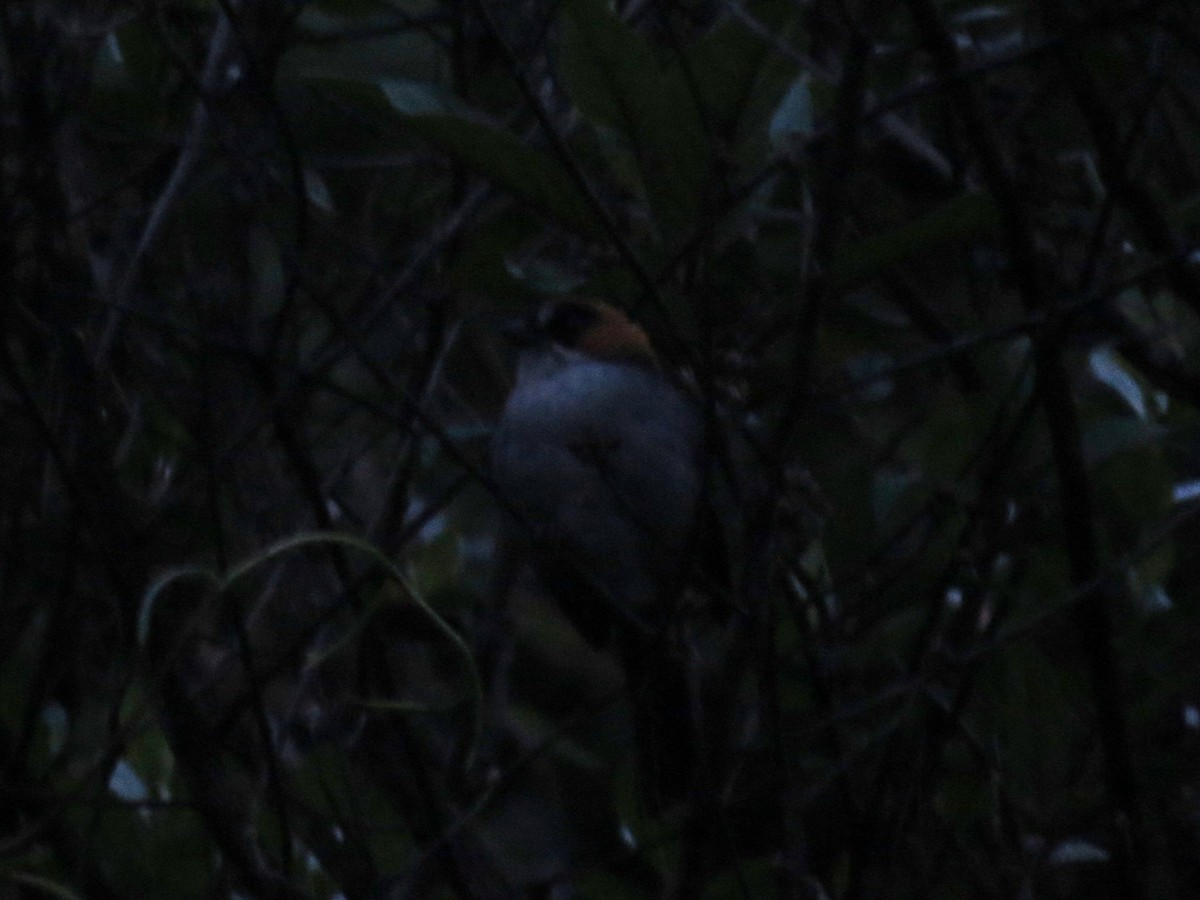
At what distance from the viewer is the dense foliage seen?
2.83m

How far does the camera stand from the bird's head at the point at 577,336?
460cm

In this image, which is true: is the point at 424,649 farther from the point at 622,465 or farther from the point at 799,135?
the point at 799,135

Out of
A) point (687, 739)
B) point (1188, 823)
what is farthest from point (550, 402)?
point (1188, 823)

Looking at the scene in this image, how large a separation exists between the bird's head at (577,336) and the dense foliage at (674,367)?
0.22 metres

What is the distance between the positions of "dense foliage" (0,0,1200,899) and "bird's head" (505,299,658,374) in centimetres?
22

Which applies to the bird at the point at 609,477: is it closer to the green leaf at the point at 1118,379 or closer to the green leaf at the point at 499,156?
the green leaf at the point at 1118,379

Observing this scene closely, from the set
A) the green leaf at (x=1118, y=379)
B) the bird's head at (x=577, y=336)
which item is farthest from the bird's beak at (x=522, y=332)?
the green leaf at (x=1118, y=379)

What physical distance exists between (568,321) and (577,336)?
62mm

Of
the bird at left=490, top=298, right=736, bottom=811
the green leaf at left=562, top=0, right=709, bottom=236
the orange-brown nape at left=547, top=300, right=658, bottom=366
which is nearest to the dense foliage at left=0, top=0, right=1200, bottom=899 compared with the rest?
the green leaf at left=562, top=0, right=709, bottom=236

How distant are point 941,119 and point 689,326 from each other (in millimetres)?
1104

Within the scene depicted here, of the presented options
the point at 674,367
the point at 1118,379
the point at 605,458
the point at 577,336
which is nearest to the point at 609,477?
the point at 605,458

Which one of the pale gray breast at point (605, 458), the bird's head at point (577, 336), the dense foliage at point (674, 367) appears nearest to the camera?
the dense foliage at point (674, 367)

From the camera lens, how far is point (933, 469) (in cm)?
319

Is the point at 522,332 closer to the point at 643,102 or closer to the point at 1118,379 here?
the point at 1118,379
